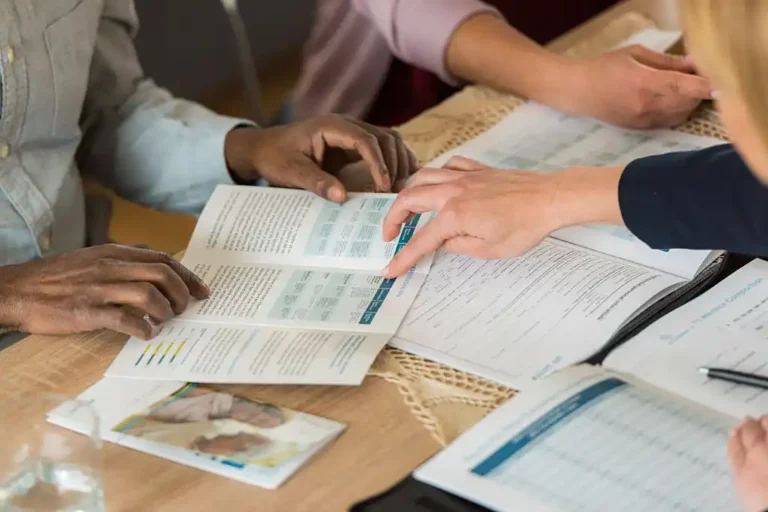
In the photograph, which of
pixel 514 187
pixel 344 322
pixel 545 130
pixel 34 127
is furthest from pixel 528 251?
pixel 34 127

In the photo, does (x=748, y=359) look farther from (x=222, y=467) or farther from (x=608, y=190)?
(x=222, y=467)

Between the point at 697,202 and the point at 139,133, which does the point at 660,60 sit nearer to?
the point at 697,202

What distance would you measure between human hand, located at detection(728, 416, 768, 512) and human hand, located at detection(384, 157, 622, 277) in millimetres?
247


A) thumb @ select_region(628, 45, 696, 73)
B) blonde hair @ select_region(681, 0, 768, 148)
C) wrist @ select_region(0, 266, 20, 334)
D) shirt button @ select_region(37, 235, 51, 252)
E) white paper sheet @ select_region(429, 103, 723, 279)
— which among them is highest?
blonde hair @ select_region(681, 0, 768, 148)

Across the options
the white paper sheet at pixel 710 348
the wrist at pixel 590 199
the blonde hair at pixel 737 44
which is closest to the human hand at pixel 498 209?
the wrist at pixel 590 199

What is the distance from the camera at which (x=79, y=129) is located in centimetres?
118

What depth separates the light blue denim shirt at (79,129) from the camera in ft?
3.53

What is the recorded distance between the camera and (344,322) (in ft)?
2.76

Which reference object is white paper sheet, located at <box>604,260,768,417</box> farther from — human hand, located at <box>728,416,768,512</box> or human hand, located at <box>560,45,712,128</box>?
human hand, located at <box>560,45,712,128</box>

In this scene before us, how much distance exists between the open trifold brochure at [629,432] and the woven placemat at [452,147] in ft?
0.09

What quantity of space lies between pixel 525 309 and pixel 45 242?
59 cm

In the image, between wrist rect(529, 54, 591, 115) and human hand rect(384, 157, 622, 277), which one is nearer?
human hand rect(384, 157, 622, 277)

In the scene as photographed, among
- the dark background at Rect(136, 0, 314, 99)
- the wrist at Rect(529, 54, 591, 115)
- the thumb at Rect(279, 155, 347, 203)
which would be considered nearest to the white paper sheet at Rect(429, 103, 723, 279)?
the wrist at Rect(529, 54, 591, 115)

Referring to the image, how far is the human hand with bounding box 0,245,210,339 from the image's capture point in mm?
841
